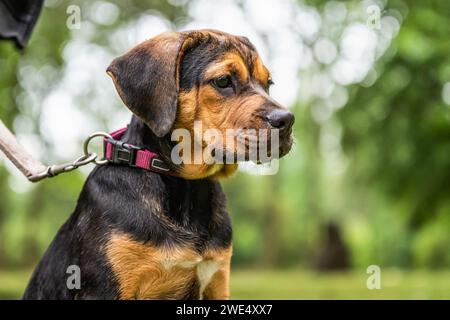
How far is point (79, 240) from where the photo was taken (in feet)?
13.0

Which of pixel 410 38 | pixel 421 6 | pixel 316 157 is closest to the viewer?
pixel 410 38

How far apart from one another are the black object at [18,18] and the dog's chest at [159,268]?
2362 millimetres

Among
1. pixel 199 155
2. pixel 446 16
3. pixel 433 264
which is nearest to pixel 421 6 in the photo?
pixel 446 16

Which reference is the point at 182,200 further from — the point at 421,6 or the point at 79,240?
the point at 421,6

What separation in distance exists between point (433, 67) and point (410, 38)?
91cm

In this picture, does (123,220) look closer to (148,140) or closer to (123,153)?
(123,153)

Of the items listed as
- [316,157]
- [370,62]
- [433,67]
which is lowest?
[433,67]

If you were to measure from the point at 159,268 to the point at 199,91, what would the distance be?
106cm

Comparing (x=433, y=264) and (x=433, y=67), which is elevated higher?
(x=433, y=264)

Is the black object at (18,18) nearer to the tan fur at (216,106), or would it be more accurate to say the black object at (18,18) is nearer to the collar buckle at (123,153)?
the collar buckle at (123,153)

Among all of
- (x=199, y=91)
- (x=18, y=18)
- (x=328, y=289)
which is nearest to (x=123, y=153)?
(x=199, y=91)

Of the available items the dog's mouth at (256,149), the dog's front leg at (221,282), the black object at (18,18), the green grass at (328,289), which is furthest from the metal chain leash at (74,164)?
the green grass at (328,289)

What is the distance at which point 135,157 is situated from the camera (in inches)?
158

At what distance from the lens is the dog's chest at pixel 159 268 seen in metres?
3.77
